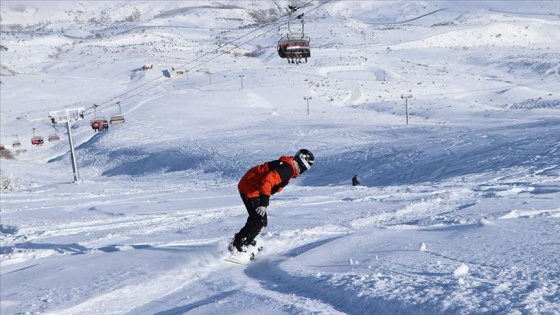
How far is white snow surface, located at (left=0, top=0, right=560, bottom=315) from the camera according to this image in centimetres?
498

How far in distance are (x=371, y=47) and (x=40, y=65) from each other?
58.6 metres

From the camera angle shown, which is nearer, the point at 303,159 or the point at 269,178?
the point at 269,178

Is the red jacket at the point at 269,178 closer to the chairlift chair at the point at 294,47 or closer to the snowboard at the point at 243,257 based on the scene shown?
the snowboard at the point at 243,257

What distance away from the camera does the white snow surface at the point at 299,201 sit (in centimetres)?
498

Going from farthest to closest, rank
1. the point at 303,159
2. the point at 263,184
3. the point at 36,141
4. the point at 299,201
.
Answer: the point at 36,141
the point at 299,201
the point at 303,159
the point at 263,184

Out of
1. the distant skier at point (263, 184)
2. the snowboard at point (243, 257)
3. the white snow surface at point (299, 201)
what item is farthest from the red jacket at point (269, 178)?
the white snow surface at point (299, 201)

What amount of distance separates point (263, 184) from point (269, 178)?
89mm

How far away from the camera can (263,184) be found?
20.8ft

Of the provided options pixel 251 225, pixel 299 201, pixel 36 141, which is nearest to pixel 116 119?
pixel 36 141

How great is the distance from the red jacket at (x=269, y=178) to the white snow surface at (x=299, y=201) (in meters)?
0.73

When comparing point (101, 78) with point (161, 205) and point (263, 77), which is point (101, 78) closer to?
→ point (263, 77)

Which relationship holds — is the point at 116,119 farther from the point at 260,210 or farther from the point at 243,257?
the point at 260,210

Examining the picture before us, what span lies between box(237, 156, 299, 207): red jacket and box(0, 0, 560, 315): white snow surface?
73cm

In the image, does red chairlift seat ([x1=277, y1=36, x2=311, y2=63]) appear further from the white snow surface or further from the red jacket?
the red jacket
